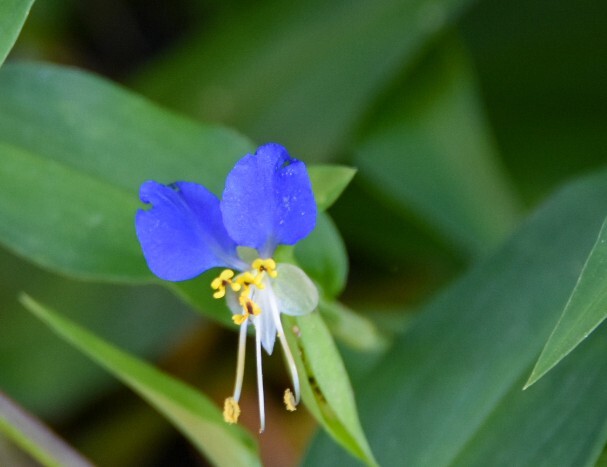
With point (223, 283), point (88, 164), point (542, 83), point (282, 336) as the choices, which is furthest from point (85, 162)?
point (542, 83)

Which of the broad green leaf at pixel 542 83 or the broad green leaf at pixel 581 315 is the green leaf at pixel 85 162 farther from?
the broad green leaf at pixel 542 83

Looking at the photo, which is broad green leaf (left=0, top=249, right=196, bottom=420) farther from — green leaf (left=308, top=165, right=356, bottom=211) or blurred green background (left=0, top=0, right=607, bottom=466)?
green leaf (left=308, top=165, right=356, bottom=211)

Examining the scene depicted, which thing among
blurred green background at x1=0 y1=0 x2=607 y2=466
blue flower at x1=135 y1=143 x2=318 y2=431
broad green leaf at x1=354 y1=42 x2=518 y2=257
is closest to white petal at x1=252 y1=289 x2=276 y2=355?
blue flower at x1=135 y1=143 x2=318 y2=431

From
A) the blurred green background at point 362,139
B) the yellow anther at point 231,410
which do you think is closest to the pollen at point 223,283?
the yellow anther at point 231,410

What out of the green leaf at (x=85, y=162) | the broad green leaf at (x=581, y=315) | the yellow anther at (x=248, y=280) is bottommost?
the green leaf at (x=85, y=162)

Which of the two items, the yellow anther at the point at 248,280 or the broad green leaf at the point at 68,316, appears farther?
the broad green leaf at the point at 68,316

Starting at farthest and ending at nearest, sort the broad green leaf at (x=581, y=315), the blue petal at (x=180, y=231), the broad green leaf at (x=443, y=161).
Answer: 1. the broad green leaf at (x=443, y=161)
2. the blue petal at (x=180, y=231)
3. the broad green leaf at (x=581, y=315)

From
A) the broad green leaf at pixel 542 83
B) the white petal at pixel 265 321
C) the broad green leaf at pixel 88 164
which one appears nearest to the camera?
the white petal at pixel 265 321
